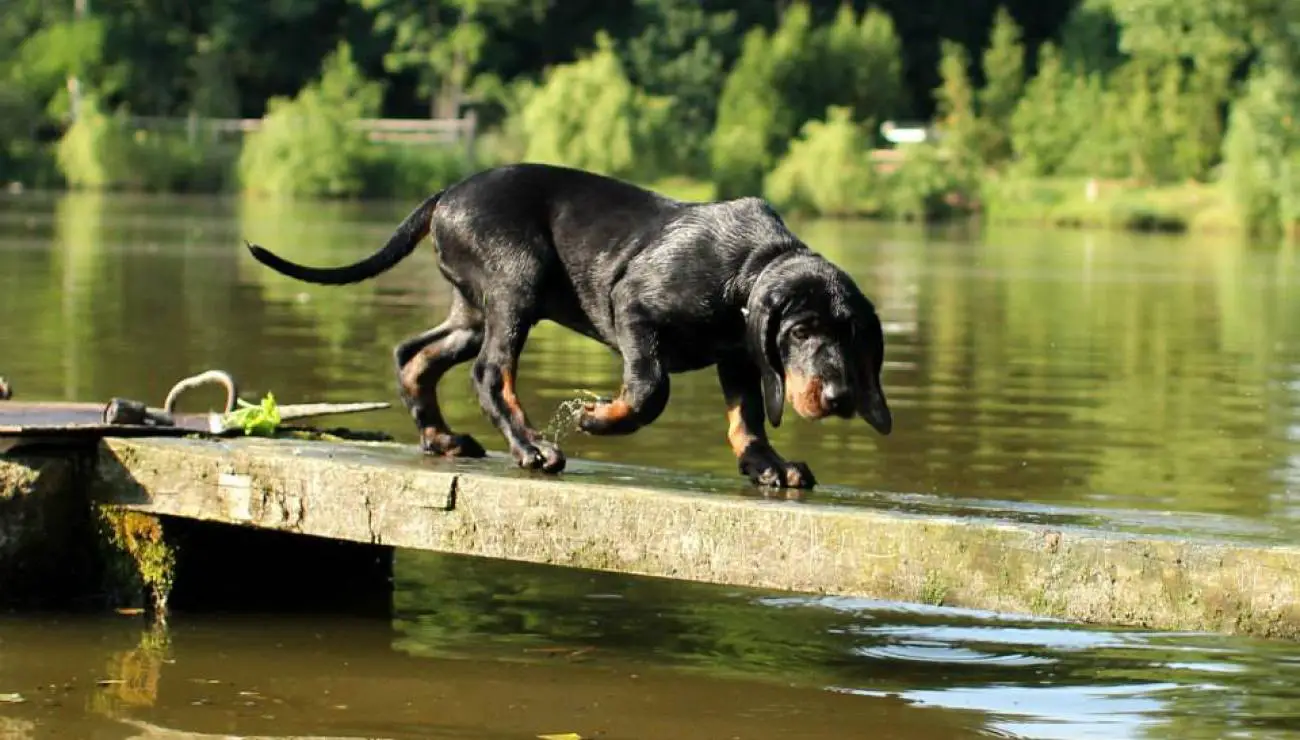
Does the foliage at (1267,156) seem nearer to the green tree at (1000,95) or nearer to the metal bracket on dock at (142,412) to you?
the green tree at (1000,95)

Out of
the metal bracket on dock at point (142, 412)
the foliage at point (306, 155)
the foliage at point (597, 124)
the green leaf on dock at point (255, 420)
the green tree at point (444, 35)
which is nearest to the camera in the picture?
the metal bracket on dock at point (142, 412)

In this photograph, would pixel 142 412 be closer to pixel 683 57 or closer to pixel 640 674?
pixel 640 674

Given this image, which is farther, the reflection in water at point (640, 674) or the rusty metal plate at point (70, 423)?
the rusty metal plate at point (70, 423)

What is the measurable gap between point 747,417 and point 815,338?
2.29ft

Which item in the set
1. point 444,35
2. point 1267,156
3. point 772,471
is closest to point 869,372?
point 772,471

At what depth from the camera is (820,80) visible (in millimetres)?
67438

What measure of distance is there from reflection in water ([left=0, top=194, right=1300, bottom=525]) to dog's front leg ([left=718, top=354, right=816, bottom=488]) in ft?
9.79

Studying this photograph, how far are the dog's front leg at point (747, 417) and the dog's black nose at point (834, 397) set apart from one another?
52cm

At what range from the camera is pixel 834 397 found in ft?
22.3

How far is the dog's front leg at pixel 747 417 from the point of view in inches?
289

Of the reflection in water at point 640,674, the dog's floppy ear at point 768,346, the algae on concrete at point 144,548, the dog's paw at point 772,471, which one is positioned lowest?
the reflection in water at point 640,674

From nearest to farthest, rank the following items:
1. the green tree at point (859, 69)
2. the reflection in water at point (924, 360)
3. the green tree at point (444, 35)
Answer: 1. the reflection in water at point (924, 360)
2. the green tree at point (859, 69)
3. the green tree at point (444, 35)

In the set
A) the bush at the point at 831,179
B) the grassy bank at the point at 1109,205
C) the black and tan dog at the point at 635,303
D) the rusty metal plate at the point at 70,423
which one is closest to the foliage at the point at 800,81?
the bush at the point at 831,179

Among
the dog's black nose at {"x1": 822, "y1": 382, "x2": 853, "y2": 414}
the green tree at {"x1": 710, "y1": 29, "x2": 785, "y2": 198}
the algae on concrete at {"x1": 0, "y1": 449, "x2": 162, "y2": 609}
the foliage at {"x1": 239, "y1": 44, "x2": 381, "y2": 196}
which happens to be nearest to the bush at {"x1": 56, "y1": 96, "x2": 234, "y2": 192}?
the foliage at {"x1": 239, "y1": 44, "x2": 381, "y2": 196}
